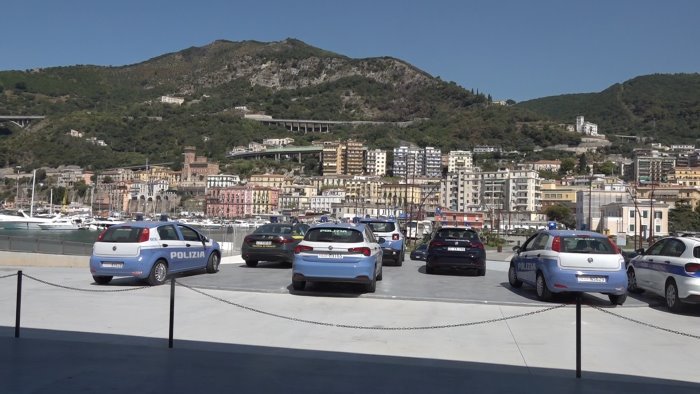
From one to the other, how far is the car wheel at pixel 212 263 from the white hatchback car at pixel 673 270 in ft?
33.9

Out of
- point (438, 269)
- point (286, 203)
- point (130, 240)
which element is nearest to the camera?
point (130, 240)

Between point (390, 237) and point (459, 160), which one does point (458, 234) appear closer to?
point (390, 237)

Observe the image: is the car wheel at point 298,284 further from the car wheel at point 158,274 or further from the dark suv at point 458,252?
the dark suv at point 458,252

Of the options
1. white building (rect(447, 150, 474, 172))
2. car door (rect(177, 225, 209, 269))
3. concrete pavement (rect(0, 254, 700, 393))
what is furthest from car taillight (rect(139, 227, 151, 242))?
white building (rect(447, 150, 474, 172))

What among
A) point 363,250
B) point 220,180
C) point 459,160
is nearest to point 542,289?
point 363,250

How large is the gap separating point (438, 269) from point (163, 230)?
802 centimetres

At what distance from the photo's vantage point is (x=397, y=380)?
6.73 meters

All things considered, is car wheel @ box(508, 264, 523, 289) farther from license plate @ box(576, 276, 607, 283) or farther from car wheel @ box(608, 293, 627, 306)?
license plate @ box(576, 276, 607, 283)

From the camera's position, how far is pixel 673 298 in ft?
39.9

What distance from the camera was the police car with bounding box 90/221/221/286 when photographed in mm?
13812

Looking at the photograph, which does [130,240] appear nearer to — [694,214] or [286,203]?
[694,214]

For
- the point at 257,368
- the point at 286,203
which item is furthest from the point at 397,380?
the point at 286,203

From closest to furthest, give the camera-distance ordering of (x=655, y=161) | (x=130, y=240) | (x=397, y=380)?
(x=397, y=380)
(x=130, y=240)
(x=655, y=161)

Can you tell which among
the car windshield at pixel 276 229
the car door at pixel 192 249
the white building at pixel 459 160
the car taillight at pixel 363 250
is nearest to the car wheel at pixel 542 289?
the car taillight at pixel 363 250
